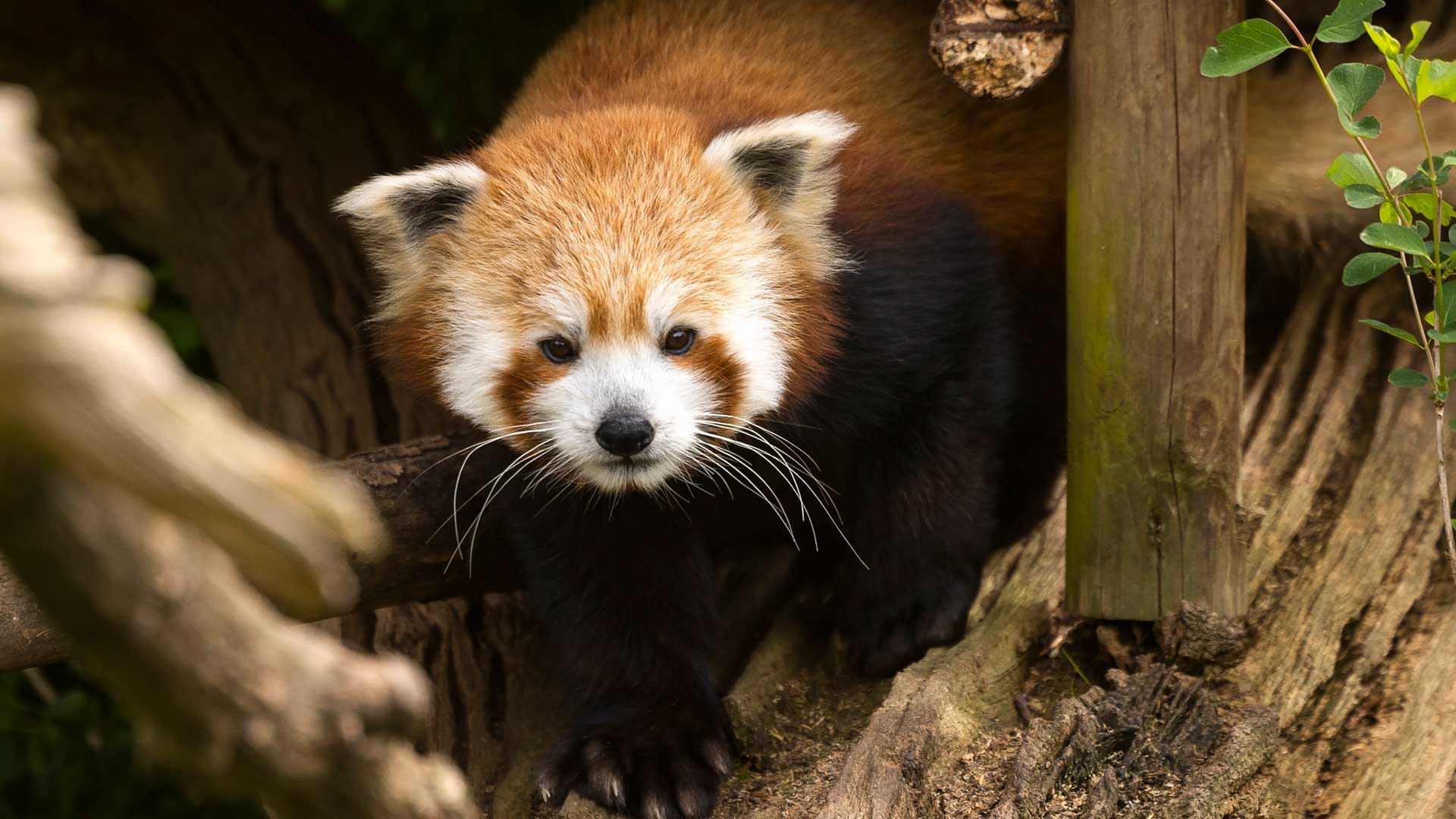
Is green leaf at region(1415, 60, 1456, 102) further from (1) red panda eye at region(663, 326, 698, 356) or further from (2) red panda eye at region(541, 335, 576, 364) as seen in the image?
(2) red panda eye at region(541, 335, 576, 364)

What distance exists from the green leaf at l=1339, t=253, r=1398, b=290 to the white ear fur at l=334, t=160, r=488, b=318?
5.43ft

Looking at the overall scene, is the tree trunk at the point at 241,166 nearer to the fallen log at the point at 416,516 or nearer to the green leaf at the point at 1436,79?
the fallen log at the point at 416,516

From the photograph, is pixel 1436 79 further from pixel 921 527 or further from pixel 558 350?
pixel 558 350

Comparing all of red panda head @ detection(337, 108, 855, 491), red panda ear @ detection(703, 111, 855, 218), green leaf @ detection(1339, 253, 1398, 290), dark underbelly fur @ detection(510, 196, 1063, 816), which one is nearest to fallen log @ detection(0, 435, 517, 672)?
dark underbelly fur @ detection(510, 196, 1063, 816)

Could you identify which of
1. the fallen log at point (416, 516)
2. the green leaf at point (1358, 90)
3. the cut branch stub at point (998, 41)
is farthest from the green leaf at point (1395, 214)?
the fallen log at point (416, 516)

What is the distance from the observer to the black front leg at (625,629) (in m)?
2.75

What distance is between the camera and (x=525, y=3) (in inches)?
174

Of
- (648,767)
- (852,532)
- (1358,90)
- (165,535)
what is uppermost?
(1358,90)

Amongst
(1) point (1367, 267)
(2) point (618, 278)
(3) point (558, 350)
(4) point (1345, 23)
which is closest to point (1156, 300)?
(1) point (1367, 267)

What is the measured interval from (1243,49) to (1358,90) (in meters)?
0.21

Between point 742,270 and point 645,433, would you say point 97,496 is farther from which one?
point 742,270

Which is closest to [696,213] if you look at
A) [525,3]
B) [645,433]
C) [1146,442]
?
[645,433]

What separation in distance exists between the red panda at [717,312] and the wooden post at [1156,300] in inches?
13.9

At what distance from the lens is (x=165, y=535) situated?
103 centimetres
